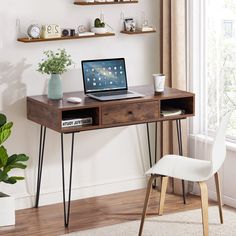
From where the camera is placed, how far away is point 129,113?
4.80 m

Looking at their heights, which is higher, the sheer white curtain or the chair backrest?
the sheer white curtain

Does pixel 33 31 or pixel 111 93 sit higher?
pixel 33 31

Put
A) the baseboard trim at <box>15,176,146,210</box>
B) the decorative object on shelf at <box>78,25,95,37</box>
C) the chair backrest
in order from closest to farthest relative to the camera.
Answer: the chair backrest, the decorative object on shelf at <box>78,25,95,37</box>, the baseboard trim at <box>15,176,146,210</box>

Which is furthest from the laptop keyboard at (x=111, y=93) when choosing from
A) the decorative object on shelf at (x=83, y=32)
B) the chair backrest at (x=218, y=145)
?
the chair backrest at (x=218, y=145)

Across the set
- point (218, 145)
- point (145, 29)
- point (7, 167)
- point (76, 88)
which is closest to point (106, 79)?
point (76, 88)

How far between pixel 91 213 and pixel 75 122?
2.39 ft

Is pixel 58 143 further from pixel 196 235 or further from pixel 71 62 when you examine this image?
pixel 196 235

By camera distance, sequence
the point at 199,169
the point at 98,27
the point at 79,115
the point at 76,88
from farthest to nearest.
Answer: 1. the point at 76,88
2. the point at 98,27
3. the point at 79,115
4. the point at 199,169

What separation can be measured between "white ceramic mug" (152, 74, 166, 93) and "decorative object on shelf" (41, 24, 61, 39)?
2.34 feet

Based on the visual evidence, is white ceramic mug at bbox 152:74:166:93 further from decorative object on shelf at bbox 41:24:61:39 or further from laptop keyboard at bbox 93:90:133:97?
decorative object on shelf at bbox 41:24:61:39

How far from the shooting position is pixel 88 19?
513 cm

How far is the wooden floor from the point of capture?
472 centimetres

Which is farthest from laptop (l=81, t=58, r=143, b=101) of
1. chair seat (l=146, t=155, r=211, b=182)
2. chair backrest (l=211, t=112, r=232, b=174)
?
chair backrest (l=211, t=112, r=232, b=174)

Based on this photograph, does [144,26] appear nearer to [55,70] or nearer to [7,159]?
[55,70]
